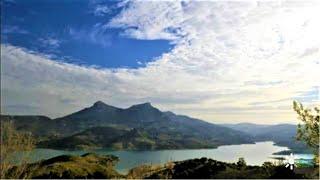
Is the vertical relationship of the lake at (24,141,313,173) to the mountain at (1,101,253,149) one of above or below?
below

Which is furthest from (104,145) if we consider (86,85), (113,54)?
(113,54)

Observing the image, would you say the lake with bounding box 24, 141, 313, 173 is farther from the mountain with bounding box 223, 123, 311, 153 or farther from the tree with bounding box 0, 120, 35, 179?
the tree with bounding box 0, 120, 35, 179

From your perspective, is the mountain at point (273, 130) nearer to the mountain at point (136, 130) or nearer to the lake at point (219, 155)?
the lake at point (219, 155)

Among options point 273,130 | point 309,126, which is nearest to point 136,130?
point 273,130

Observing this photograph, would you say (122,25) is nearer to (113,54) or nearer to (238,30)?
(113,54)

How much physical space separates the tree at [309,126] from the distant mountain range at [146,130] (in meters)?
2.82

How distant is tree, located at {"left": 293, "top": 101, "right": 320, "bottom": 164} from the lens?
16.5ft

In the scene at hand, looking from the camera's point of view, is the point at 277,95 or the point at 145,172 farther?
the point at 277,95

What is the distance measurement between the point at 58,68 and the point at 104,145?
2176 centimetres

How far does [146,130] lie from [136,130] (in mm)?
1424

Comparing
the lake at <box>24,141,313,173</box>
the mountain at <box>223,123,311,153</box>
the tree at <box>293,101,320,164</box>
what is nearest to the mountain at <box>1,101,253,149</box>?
the lake at <box>24,141,313,173</box>

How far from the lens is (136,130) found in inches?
980

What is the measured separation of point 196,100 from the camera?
31.6ft

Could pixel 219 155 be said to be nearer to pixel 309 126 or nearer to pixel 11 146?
pixel 309 126
